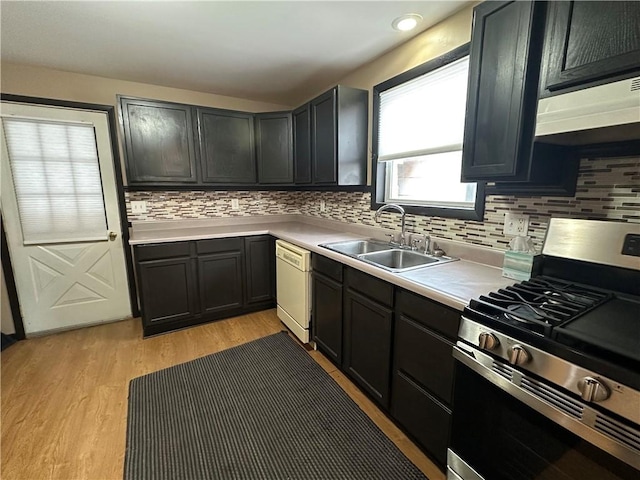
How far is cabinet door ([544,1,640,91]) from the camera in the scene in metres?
0.87

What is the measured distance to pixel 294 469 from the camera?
142 cm

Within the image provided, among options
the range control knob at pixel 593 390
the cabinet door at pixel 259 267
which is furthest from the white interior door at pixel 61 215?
the range control knob at pixel 593 390

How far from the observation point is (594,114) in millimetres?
910

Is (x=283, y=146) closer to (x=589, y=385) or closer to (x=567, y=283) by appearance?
(x=567, y=283)

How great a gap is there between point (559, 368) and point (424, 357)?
2.09 feet

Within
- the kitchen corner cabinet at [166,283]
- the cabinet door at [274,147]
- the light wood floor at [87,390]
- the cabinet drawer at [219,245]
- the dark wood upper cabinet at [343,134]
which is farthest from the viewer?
the cabinet door at [274,147]

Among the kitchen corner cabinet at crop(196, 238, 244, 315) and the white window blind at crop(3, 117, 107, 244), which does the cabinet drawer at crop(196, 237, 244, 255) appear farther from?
the white window blind at crop(3, 117, 107, 244)

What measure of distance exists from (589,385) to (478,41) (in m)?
1.34

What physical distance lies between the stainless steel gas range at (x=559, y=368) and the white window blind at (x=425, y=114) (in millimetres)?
915

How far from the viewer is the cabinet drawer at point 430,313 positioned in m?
1.22

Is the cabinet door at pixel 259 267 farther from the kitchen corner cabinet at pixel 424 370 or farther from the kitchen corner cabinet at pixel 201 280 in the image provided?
the kitchen corner cabinet at pixel 424 370

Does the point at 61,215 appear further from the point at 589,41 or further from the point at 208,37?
the point at 589,41

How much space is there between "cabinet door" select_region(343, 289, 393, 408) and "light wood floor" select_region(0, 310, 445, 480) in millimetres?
173

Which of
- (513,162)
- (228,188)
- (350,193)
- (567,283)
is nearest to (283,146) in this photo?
(228,188)
